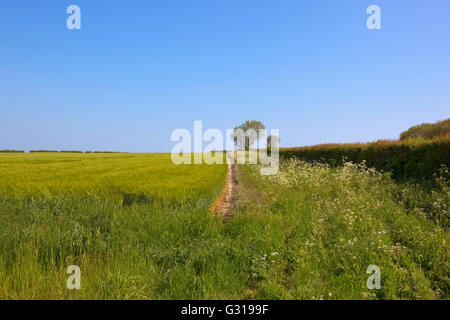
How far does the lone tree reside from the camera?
98.1 m

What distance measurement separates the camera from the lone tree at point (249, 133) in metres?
98.1

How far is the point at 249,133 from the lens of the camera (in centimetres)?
9794

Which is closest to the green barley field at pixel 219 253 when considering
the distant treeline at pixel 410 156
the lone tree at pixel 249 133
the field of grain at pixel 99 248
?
the field of grain at pixel 99 248

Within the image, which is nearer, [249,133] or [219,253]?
[219,253]

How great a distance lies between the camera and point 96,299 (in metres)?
2.90

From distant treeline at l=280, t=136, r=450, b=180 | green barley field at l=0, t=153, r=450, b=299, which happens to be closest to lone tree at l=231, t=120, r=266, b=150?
distant treeline at l=280, t=136, r=450, b=180
